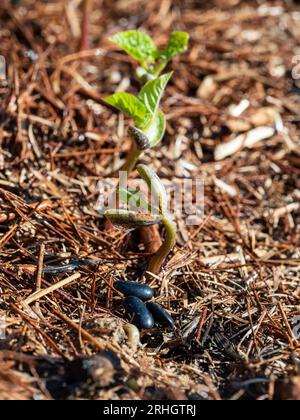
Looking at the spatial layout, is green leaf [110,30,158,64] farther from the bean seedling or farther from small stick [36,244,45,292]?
small stick [36,244,45,292]

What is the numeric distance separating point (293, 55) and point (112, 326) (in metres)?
2.02

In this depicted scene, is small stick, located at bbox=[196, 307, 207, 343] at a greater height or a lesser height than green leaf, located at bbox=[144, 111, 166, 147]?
lesser

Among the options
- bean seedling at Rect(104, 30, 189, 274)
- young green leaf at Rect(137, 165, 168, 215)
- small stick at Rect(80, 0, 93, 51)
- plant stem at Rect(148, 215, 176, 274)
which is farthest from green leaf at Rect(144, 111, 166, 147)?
small stick at Rect(80, 0, 93, 51)

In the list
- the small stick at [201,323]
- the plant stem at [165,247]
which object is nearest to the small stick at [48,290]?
the plant stem at [165,247]

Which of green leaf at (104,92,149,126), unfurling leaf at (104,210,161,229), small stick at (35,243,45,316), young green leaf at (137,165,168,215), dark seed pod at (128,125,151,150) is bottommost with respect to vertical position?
small stick at (35,243,45,316)

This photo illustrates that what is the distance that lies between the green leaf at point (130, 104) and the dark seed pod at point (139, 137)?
6cm

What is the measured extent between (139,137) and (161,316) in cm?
57

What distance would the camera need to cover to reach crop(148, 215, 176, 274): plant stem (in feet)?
5.28

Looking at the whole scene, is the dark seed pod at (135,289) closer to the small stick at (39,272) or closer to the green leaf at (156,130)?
the small stick at (39,272)

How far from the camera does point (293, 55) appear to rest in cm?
285

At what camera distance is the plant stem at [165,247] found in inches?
63.3

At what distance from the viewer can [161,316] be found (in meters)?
1.56

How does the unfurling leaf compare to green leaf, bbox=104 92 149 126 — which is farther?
green leaf, bbox=104 92 149 126

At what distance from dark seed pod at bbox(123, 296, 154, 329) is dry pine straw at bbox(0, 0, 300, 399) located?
0.04 meters
